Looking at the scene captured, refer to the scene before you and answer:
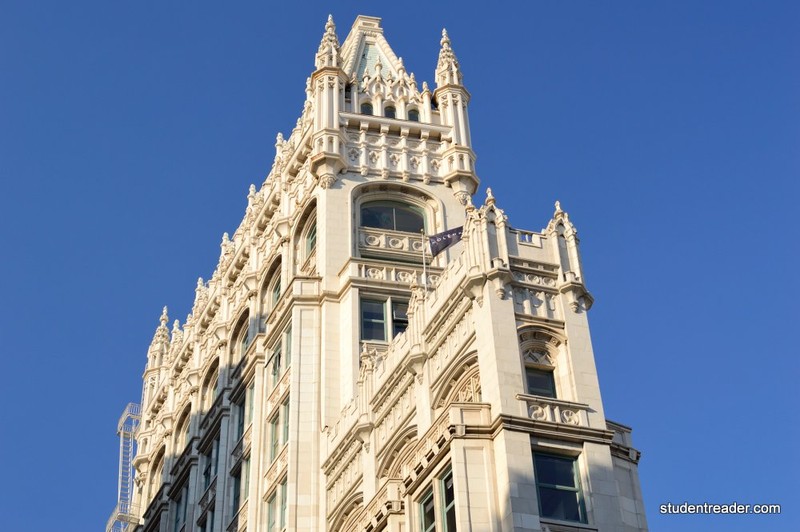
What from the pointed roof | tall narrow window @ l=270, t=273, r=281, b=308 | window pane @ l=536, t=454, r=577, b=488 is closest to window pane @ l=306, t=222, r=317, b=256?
tall narrow window @ l=270, t=273, r=281, b=308

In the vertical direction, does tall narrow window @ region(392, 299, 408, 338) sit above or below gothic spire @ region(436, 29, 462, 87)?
below

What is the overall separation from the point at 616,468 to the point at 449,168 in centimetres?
2758

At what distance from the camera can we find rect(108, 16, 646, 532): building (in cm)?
4106

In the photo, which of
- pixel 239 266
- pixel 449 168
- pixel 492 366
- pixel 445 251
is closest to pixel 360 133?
pixel 449 168

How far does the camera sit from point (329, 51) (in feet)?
236

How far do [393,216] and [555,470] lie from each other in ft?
87.2

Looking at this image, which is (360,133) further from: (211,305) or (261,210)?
(211,305)

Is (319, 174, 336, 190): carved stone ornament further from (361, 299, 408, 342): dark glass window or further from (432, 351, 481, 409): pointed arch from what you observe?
(432, 351, 481, 409): pointed arch

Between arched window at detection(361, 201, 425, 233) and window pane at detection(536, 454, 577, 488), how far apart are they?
2523 cm

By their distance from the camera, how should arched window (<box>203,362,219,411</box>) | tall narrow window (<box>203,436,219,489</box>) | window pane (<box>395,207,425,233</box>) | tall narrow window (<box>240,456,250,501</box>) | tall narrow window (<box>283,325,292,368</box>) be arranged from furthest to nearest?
arched window (<box>203,362,219,411</box>), tall narrow window (<box>203,436,219,489</box>), window pane (<box>395,207,425,233</box>), tall narrow window (<box>240,456,250,501</box>), tall narrow window (<box>283,325,292,368</box>)

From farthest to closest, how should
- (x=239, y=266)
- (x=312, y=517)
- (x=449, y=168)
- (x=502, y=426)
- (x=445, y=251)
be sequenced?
(x=239, y=266) → (x=449, y=168) → (x=445, y=251) → (x=312, y=517) → (x=502, y=426)

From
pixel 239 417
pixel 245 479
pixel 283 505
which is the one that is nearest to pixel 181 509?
pixel 239 417

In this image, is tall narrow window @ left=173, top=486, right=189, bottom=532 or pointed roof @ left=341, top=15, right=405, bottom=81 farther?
tall narrow window @ left=173, top=486, right=189, bottom=532

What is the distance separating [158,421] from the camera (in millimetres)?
89188
